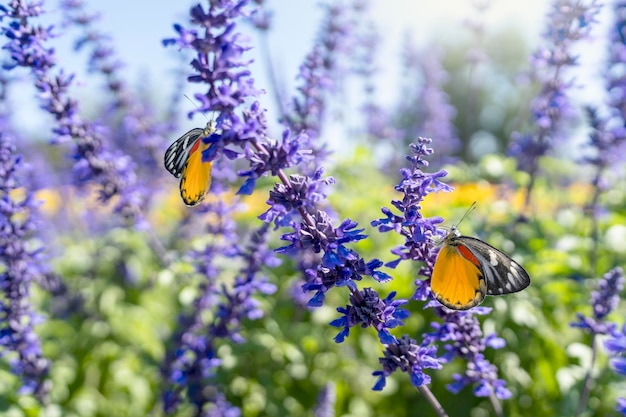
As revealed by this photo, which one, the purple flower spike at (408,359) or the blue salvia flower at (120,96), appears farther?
the blue salvia flower at (120,96)

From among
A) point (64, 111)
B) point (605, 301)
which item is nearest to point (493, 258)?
point (605, 301)

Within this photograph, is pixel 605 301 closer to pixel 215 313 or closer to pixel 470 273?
pixel 470 273

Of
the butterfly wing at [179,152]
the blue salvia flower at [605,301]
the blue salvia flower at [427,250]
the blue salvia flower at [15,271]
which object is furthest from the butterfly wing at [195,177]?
the blue salvia flower at [605,301]

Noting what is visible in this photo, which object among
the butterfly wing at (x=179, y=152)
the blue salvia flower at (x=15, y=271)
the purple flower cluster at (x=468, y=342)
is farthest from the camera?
the blue salvia flower at (x=15, y=271)

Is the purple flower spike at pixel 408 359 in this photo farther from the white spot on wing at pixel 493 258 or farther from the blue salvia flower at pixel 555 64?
the blue salvia flower at pixel 555 64

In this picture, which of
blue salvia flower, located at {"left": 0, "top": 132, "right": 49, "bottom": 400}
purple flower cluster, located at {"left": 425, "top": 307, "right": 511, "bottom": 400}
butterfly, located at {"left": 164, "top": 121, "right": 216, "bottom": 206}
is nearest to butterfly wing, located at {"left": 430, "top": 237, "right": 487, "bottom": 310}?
purple flower cluster, located at {"left": 425, "top": 307, "right": 511, "bottom": 400}

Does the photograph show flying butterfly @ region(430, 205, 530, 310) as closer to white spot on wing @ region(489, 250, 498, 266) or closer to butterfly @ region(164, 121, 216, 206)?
white spot on wing @ region(489, 250, 498, 266)

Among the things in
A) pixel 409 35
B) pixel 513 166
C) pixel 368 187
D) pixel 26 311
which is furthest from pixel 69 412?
pixel 409 35
